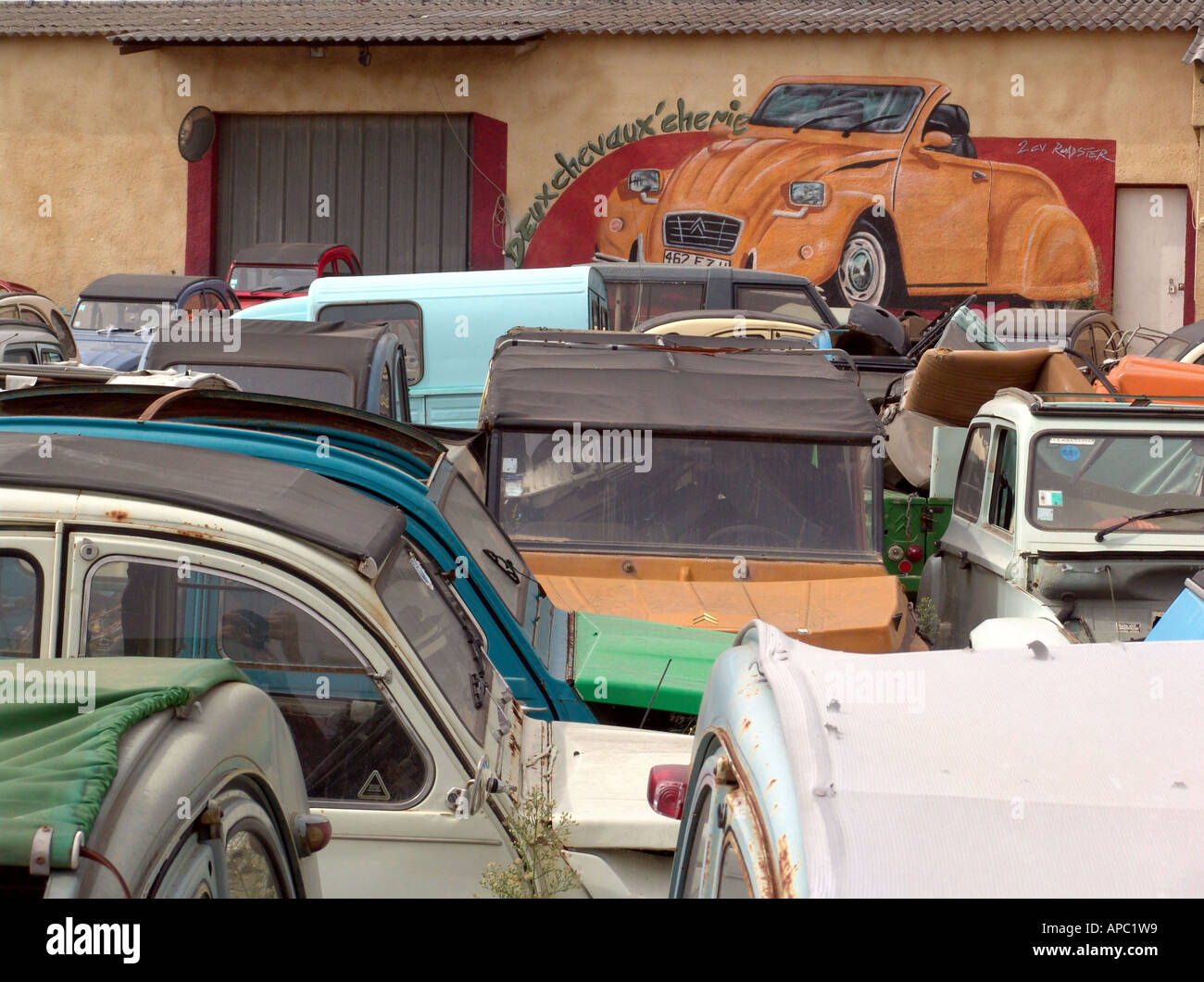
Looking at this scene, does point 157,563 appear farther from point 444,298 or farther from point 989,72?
point 989,72

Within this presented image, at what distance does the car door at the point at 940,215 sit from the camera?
23.4 meters

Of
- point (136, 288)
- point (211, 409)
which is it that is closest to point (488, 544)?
point (211, 409)

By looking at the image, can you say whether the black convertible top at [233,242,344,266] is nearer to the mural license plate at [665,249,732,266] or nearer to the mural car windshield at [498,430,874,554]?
the mural license plate at [665,249,732,266]

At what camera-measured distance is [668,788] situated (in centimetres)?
295

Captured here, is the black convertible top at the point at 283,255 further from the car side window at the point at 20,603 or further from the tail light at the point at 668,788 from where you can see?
the tail light at the point at 668,788

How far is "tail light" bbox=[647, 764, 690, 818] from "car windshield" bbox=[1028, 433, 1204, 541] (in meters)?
4.13

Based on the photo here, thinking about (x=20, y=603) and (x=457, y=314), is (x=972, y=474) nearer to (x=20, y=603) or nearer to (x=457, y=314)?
(x=457, y=314)

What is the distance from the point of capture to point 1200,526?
253 inches

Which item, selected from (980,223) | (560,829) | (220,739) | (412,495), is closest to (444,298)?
(412,495)

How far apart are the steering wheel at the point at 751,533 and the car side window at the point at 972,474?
176 cm

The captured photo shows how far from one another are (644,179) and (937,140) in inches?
201

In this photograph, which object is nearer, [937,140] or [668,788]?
[668,788]

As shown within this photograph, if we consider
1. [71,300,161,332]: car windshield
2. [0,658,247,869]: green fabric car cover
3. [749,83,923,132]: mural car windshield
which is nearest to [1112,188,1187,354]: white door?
[749,83,923,132]: mural car windshield

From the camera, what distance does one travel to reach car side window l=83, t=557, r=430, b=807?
300cm
